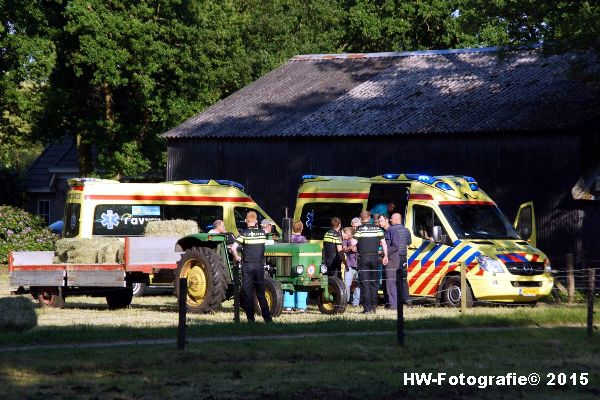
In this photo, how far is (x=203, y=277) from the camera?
78.7 ft

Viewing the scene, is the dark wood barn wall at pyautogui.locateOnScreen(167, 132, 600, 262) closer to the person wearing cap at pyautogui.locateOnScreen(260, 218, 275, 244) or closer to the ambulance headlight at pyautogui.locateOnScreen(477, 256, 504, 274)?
the ambulance headlight at pyautogui.locateOnScreen(477, 256, 504, 274)

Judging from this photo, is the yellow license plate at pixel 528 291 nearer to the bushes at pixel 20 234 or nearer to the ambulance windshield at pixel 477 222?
the ambulance windshield at pixel 477 222

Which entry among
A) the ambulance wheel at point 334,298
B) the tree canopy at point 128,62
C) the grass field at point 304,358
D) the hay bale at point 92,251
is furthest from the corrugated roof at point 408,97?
the grass field at point 304,358

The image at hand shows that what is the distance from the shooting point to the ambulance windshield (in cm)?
2659

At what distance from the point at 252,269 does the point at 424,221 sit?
676 centimetres

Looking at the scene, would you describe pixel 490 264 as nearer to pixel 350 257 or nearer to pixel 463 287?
pixel 463 287

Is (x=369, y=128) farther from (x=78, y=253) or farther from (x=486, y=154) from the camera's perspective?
(x=78, y=253)

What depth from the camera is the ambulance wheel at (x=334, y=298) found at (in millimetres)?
24297

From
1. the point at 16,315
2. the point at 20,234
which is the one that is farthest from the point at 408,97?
the point at 16,315

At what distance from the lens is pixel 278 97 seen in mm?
46312

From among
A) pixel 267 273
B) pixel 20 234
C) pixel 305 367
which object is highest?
pixel 20 234

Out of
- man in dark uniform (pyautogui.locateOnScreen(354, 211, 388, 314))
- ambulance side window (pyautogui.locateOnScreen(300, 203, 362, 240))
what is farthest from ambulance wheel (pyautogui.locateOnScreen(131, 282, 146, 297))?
man in dark uniform (pyautogui.locateOnScreen(354, 211, 388, 314))

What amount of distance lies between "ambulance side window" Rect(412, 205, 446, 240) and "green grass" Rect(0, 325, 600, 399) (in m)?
7.68

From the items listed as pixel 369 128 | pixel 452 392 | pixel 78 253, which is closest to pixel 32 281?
pixel 78 253
